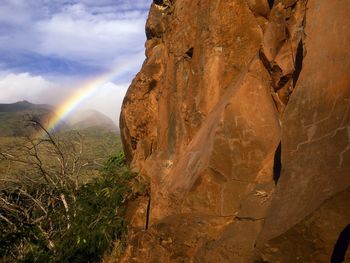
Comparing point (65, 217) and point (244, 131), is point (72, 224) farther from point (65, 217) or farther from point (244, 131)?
point (244, 131)

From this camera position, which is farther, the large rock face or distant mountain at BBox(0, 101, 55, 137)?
distant mountain at BBox(0, 101, 55, 137)

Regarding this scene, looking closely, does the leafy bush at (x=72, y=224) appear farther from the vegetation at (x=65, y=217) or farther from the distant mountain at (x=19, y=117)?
the distant mountain at (x=19, y=117)

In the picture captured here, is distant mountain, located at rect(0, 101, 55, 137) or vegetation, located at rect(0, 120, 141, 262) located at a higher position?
distant mountain, located at rect(0, 101, 55, 137)

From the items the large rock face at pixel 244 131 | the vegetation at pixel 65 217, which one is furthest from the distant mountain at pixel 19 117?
the large rock face at pixel 244 131

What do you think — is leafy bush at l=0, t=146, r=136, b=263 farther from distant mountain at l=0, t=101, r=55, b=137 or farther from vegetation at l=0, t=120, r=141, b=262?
distant mountain at l=0, t=101, r=55, b=137

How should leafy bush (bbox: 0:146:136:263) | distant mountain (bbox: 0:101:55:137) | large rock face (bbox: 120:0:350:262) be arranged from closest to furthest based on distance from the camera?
large rock face (bbox: 120:0:350:262), leafy bush (bbox: 0:146:136:263), distant mountain (bbox: 0:101:55:137)

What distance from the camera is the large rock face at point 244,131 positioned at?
4262 millimetres

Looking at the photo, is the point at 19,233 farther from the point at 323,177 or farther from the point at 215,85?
the point at 323,177

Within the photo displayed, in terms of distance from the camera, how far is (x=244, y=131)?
725 cm

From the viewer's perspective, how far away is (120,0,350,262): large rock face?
4262mm

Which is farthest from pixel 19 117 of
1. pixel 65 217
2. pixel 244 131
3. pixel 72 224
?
pixel 244 131

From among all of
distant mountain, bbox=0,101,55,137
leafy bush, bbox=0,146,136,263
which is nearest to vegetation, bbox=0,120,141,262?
leafy bush, bbox=0,146,136,263

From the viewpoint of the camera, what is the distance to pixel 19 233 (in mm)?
10734

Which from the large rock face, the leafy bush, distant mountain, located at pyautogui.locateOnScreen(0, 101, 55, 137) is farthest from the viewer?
distant mountain, located at pyautogui.locateOnScreen(0, 101, 55, 137)
